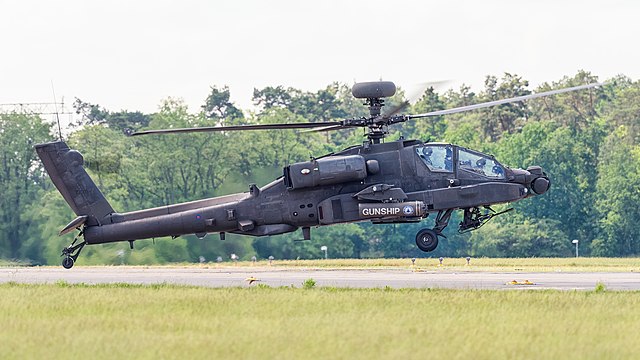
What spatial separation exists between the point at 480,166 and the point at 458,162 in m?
0.63

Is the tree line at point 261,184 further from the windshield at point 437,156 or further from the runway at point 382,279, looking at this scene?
the windshield at point 437,156

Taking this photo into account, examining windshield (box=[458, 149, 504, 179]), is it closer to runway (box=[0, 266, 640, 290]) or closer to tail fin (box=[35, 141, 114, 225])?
runway (box=[0, 266, 640, 290])

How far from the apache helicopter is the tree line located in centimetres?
2384

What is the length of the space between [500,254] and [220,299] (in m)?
55.8

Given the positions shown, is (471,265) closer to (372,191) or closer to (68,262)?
(372,191)

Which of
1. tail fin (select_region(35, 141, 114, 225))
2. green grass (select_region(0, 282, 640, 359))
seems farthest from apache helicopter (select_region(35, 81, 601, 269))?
green grass (select_region(0, 282, 640, 359))

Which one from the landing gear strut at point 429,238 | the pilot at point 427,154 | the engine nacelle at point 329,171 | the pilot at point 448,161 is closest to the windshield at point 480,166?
the pilot at point 448,161

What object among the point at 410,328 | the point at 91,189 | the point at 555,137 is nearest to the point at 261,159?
the point at 555,137

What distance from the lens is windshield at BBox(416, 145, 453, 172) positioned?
3412 centimetres

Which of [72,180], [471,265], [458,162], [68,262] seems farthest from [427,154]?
[471,265]

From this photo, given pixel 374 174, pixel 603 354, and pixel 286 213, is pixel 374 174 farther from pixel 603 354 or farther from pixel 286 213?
pixel 603 354

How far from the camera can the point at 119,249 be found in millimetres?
61562

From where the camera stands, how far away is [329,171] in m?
34.0

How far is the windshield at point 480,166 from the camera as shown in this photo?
34.2m
